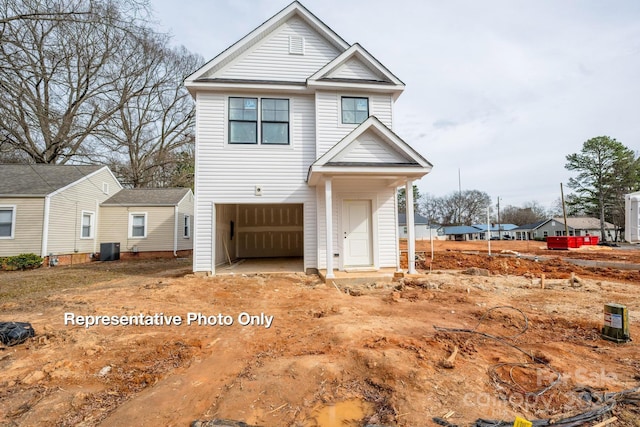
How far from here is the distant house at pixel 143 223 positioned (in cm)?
1708

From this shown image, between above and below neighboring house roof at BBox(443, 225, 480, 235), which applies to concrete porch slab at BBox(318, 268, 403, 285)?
below

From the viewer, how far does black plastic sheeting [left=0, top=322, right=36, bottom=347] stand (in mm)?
3859

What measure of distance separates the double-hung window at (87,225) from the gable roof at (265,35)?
11622mm

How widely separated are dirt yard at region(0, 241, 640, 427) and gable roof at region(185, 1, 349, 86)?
23.1ft

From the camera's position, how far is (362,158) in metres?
8.23

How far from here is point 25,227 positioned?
13438 millimetres

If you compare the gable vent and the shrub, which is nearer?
the gable vent

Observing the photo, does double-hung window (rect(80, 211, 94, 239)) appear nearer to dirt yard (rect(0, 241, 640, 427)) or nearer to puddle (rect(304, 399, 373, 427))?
dirt yard (rect(0, 241, 640, 427))

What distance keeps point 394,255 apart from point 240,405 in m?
7.75

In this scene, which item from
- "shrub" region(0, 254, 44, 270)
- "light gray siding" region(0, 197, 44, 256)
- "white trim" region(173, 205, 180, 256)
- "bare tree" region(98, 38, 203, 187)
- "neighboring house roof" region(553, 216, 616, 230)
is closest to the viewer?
"shrub" region(0, 254, 44, 270)

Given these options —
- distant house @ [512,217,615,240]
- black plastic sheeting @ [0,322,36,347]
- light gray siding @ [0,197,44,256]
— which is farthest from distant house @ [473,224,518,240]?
black plastic sheeting @ [0,322,36,347]

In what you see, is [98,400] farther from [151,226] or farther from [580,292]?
[151,226]

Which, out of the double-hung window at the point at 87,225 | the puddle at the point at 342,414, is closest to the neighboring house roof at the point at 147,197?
the double-hung window at the point at 87,225

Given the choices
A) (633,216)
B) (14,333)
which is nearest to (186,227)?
(14,333)
